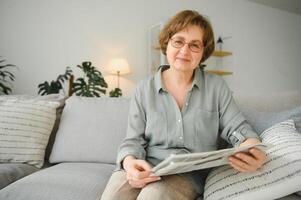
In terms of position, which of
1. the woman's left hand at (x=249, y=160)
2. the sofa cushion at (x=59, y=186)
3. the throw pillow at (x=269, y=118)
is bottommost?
the sofa cushion at (x=59, y=186)

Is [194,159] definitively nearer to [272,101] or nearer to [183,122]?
[183,122]

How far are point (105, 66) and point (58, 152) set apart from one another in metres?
2.28

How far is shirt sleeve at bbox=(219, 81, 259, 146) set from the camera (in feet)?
3.20

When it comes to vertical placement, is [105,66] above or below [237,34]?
below

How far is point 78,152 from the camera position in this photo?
4.68 feet

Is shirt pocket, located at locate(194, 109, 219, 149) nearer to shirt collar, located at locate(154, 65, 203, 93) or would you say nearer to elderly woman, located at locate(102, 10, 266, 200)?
elderly woman, located at locate(102, 10, 266, 200)

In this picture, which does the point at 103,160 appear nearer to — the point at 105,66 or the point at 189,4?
the point at 105,66

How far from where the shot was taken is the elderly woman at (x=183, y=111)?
3.32 feet

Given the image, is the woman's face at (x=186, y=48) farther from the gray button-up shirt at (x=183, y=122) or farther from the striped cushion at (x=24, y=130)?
the striped cushion at (x=24, y=130)

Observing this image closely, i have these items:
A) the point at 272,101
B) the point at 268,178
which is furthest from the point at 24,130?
the point at 272,101

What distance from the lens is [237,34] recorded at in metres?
4.41

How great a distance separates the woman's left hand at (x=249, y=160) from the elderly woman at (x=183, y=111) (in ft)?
0.54

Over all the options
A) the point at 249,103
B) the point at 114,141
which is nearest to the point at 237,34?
the point at 249,103

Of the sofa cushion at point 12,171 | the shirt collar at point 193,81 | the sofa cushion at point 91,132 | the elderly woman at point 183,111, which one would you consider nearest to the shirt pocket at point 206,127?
the elderly woman at point 183,111
